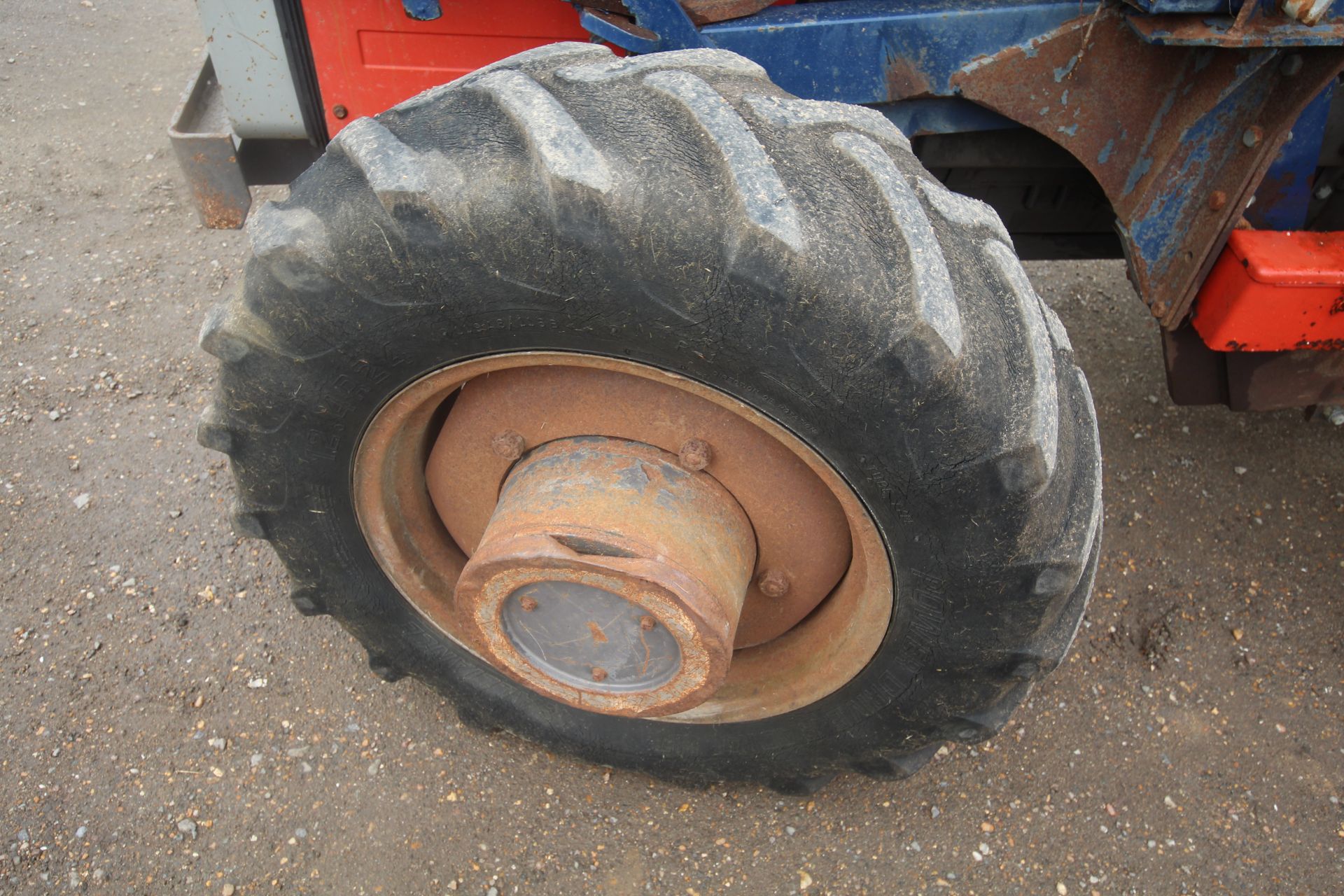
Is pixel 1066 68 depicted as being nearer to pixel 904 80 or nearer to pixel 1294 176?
pixel 904 80

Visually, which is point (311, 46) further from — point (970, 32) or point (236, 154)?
point (970, 32)

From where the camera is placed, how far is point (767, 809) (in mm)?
1969

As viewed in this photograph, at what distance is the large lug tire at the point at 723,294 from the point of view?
1.13 metres

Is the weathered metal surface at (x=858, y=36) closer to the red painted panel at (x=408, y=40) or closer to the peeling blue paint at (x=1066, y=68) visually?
the peeling blue paint at (x=1066, y=68)

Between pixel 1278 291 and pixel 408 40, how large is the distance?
1577 mm

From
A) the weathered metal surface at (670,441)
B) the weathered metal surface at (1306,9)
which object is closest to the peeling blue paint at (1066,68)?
the weathered metal surface at (1306,9)

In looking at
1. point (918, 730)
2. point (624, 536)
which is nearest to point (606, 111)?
point (624, 536)

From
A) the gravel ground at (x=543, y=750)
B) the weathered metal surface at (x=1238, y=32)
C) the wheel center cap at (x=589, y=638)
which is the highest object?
the weathered metal surface at (x=1238, y=32)

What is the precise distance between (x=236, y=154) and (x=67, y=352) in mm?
1613

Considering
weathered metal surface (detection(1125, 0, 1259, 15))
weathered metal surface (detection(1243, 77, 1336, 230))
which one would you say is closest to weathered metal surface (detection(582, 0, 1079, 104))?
weathered metal surface (detection(1125, 0, 1259, 15))

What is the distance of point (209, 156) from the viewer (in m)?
1.84

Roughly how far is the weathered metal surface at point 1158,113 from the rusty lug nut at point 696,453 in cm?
75

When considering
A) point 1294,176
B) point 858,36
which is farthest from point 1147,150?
point 858,36

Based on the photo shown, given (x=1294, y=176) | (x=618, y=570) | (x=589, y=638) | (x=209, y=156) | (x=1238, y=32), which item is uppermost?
(x=1238, y=32)
